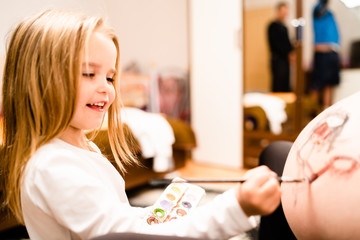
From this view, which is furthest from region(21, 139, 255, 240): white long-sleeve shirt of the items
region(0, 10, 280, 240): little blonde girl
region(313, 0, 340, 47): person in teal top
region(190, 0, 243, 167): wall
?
region(190, 0, 243, 167): wall

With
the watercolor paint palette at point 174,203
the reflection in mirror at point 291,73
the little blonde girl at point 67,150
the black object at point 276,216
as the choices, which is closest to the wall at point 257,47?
the reflection in mirror at point 291,73

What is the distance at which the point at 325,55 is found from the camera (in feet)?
7.72

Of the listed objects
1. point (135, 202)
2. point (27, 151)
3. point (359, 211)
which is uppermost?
point (27, 151)

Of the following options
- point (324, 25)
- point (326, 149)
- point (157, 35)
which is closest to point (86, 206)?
point (326, 149)

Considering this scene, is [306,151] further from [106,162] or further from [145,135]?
[145,135]

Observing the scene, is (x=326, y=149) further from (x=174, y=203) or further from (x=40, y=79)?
(x=40, y=79)

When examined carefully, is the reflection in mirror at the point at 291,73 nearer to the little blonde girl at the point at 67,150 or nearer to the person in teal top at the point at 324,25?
the person in teal top at the point at 324,25

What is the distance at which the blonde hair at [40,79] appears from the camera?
57 cm

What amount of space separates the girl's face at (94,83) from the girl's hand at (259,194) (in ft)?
1.01

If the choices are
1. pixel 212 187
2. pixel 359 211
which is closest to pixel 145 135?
pixel 212 187

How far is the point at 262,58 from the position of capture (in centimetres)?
262

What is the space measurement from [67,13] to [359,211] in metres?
0.63

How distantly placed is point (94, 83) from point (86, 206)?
0.22 m

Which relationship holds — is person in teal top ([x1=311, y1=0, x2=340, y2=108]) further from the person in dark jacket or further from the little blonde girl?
the little blonde girl
